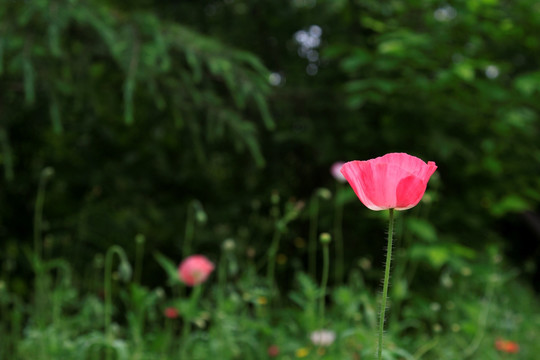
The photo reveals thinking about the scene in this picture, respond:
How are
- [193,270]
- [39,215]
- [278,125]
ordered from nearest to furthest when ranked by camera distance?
[193,270] → [39,215] → [278,125]

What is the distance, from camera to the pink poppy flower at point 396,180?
2.39ft

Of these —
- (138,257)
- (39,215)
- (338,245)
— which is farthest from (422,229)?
(39,215)

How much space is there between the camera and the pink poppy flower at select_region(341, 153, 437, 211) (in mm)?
729

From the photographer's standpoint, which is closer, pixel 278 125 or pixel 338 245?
pixel 338 245

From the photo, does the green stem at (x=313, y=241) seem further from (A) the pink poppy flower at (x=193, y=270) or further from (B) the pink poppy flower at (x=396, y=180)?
(B) the pink poppy flower at (x=396, y=180)

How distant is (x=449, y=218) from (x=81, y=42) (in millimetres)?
2170

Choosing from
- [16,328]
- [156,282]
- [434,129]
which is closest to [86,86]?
[16,328]

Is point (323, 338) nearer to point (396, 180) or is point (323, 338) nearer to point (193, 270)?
point (193, 270)

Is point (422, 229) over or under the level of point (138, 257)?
over

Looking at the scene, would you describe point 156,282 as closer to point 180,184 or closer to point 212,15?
point 180,184

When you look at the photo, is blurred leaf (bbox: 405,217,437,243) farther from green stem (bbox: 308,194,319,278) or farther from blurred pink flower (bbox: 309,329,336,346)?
blurred pink flower (bbox: 309,329,336,346)

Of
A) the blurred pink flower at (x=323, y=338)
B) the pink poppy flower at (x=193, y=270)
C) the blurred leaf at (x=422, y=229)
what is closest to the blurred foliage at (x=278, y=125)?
the blurred leaf at (x=422, y=229)

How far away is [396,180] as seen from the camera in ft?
2.42

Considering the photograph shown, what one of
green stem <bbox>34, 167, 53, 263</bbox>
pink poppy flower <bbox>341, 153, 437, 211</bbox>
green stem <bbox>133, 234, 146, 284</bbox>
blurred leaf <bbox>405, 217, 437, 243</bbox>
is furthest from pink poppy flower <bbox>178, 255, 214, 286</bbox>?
pink poppy flower <bbox>341, 153, 437, 211</bbox>
